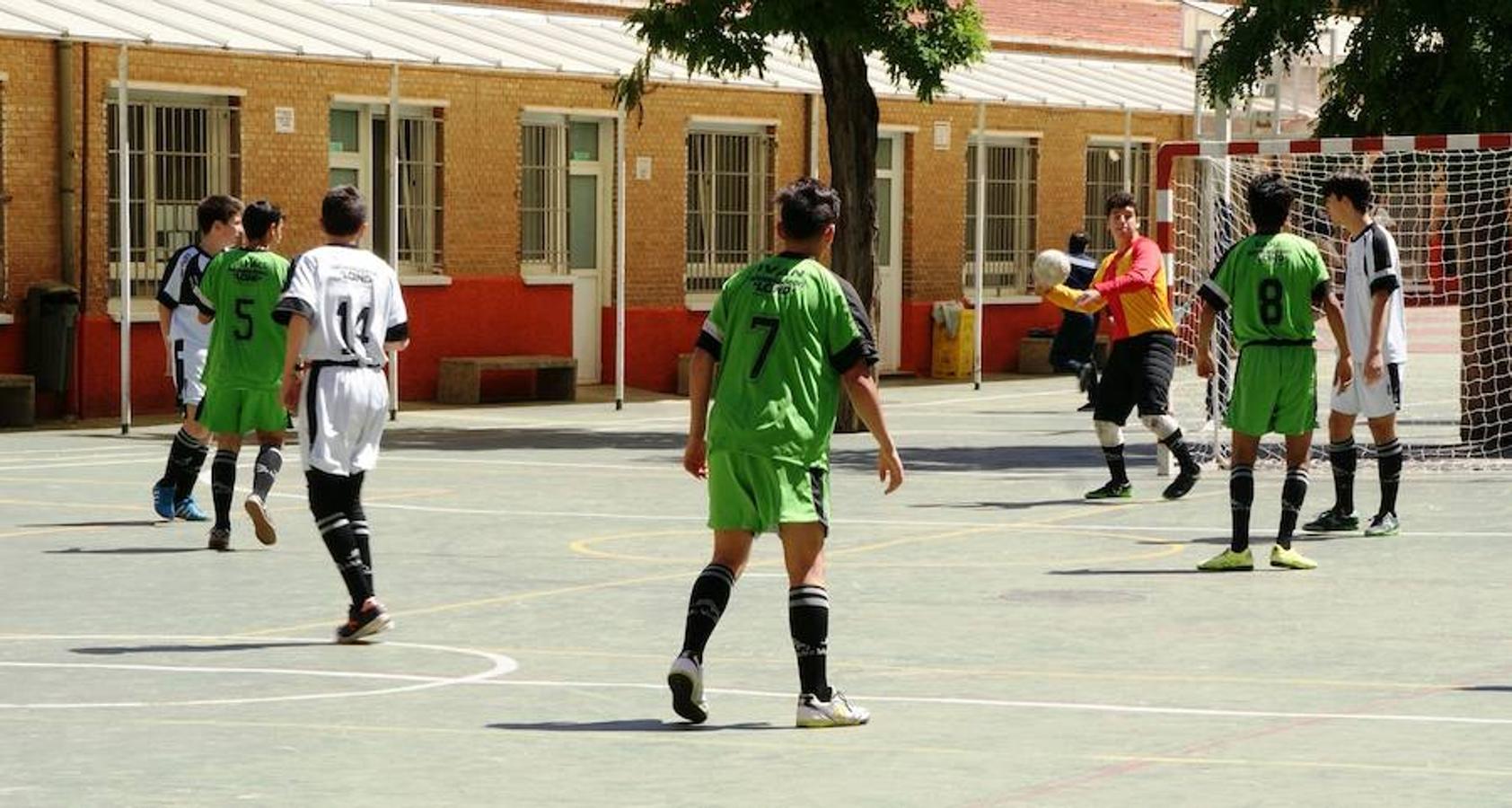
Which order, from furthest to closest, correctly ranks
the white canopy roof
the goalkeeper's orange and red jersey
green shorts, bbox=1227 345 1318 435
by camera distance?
the white canopy roof, the goalkeeper's orange and red jersey, green shorts, bbox=1227 345 1318 435

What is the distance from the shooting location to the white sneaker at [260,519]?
14992 millimetres

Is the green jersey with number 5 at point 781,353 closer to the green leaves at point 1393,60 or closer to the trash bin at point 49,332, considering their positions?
the green leaves at point 1393,60

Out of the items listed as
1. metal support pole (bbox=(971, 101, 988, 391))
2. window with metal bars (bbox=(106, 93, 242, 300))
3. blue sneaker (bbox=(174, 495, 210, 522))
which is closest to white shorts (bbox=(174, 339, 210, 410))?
blue sneaker (bbox=(174, 495, 210, 522))

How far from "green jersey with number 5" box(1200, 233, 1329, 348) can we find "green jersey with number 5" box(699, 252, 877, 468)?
5.21 meters

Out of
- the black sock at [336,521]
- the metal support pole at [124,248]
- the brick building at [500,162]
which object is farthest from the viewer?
the brick building at [500,162]

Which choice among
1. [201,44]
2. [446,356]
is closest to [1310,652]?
[201,44]

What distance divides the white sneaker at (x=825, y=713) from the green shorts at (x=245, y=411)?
260 inches

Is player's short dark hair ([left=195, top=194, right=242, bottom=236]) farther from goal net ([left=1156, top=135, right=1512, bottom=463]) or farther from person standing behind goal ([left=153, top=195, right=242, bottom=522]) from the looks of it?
goal net ([left=1156, top=135, right=1512, bottom=463])

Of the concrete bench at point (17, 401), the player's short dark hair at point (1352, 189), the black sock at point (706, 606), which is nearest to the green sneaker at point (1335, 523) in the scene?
the player's short dark hair at point (1352, 189)

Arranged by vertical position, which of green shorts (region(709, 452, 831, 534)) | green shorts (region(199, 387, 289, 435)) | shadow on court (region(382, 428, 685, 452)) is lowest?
shadow on court (region(382, 428, 685, 452))

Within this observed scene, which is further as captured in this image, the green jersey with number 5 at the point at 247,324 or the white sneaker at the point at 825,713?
the green jersey with number 5 at the point at 247,324

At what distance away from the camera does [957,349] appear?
37000 mm

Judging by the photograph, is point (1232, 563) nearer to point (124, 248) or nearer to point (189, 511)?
point (189, 511)

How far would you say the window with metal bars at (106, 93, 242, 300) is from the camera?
27.9m
